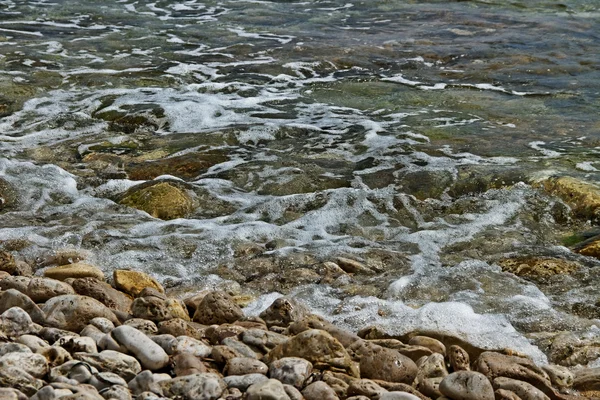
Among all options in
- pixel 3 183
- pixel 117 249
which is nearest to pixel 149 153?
pixel 3 183

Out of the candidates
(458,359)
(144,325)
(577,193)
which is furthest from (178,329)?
(577,193)

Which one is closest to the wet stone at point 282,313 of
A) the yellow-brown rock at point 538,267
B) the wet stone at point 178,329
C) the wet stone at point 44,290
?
the wet stone at point 178,329

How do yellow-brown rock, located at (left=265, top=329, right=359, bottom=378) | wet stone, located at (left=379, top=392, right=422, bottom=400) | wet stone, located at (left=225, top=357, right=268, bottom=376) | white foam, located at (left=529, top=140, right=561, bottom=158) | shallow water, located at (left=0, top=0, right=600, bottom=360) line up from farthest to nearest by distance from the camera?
white foam, located at (left=529, top=140, right=561, bottom=158)
shallow water, located at (left=0, top=0, right=600, bottom=360)
yellow-brown rock, located at (left=265, top=329, right=359, bottom=378)
wet stone, located at (left=225, top=357, right=268, bottom=376)
wet stone, located at (left=379, top=392, right=422, bottom=400)

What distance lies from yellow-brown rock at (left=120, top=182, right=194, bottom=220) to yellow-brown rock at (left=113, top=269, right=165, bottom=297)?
3.98ft

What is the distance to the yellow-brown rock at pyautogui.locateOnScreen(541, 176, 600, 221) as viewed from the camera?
19.3 ft

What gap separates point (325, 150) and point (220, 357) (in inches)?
155

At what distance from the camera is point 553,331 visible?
13.9ft

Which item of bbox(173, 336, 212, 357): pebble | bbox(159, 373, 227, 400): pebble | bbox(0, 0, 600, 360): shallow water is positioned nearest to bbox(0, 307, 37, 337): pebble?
bbox(173, 336, 212, 357): pebble

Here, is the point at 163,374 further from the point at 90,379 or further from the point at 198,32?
the point at 198,32

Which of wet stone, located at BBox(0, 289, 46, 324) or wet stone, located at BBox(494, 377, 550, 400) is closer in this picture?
wet stone, located at BBox(494, 377, 550, 400)

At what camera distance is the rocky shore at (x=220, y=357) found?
3.10 metres

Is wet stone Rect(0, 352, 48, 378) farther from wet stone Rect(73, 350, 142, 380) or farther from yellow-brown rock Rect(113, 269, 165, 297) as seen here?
yellow-brown rock Rect(113, 269, 165, 297)

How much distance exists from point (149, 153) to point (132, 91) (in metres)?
2.03

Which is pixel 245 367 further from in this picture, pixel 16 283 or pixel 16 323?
pixel 16 283
